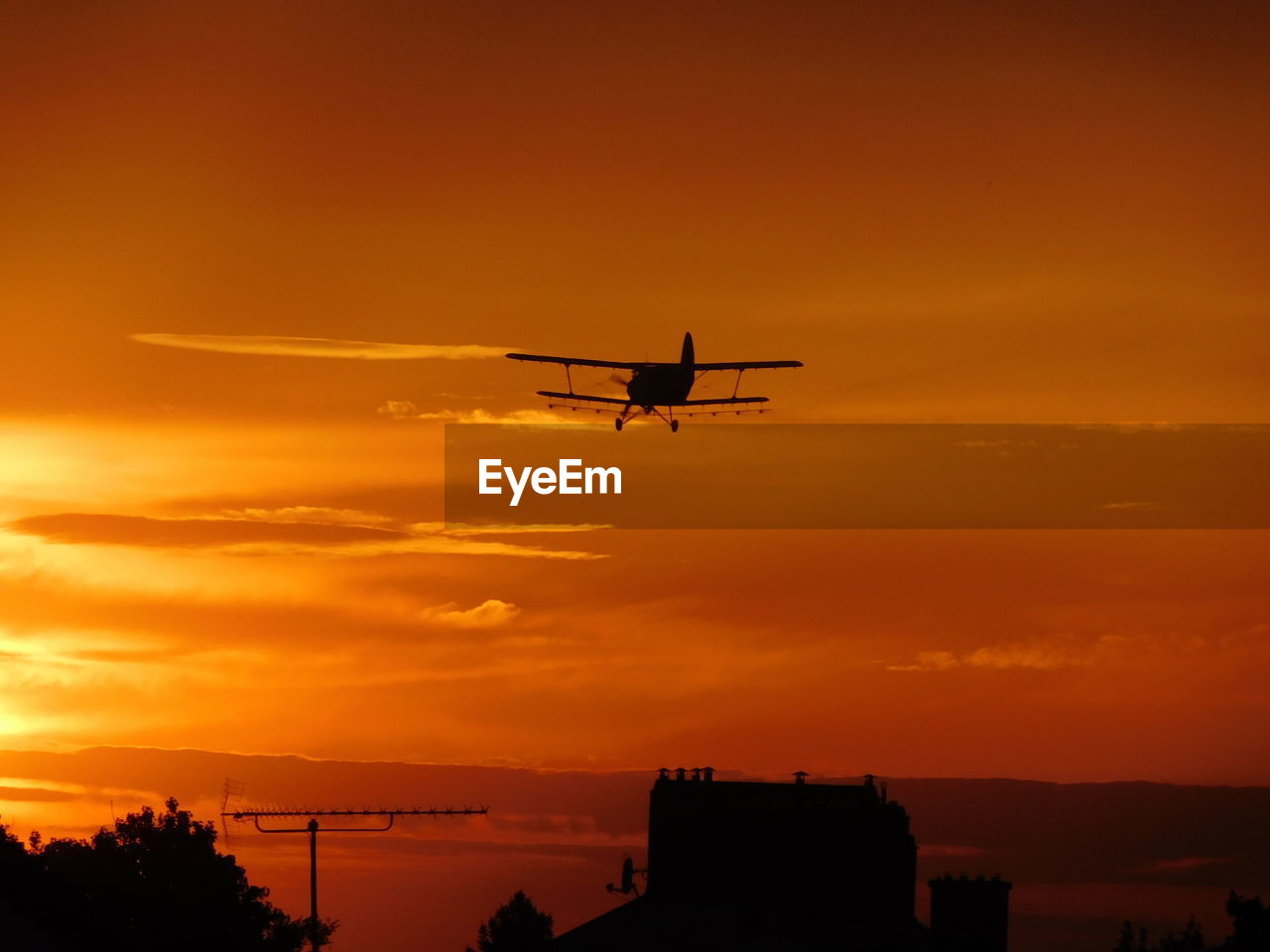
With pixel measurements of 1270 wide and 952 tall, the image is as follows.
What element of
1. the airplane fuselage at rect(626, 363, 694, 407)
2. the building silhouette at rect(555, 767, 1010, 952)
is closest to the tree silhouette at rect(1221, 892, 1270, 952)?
the building silhouette at rect(555, 767, 1010, 952)

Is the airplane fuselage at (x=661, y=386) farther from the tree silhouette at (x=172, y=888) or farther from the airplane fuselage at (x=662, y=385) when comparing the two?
the tree silhouette at (x=172, y=888)

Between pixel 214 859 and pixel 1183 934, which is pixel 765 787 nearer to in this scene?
pixel 1183 934

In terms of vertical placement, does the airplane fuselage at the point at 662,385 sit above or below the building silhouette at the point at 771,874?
above

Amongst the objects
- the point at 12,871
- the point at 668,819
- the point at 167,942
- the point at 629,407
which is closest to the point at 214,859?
the point at 167,942

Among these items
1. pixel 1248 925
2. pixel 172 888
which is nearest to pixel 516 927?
pixel 172 888

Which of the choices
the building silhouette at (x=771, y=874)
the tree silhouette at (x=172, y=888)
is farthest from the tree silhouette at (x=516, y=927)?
the building silhouette at (x=771, y=874)

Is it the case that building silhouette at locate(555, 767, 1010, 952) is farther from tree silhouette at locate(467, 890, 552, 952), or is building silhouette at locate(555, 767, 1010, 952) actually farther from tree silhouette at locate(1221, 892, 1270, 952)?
tree silhouette at locate(467, 890, 552, 952)
